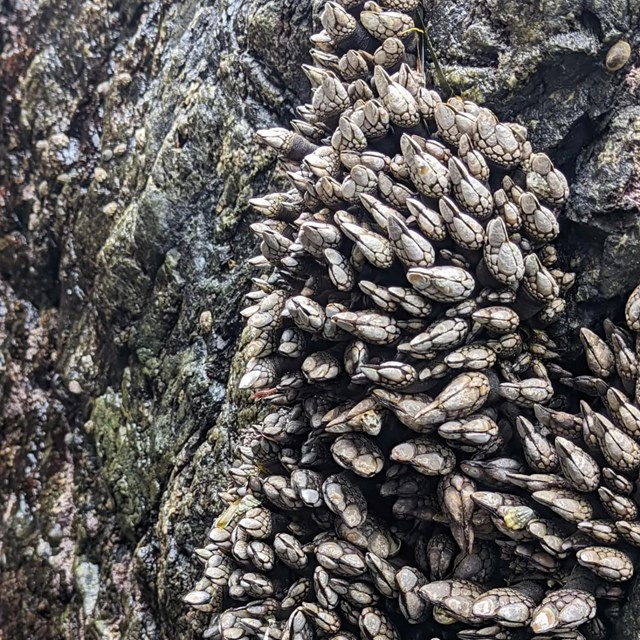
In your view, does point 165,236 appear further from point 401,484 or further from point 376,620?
point 376,620

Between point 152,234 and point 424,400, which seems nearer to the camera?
point 424,400

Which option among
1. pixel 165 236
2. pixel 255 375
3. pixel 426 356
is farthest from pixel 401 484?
pixel 165 236

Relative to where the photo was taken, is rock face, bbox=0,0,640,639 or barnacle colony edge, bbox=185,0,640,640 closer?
barnacle colony edge, bbox=185,0,640,640

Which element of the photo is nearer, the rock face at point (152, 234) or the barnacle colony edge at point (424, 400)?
the barnacle colony edge at point (424, 400)

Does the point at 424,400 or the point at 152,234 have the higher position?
the point at 152,234
